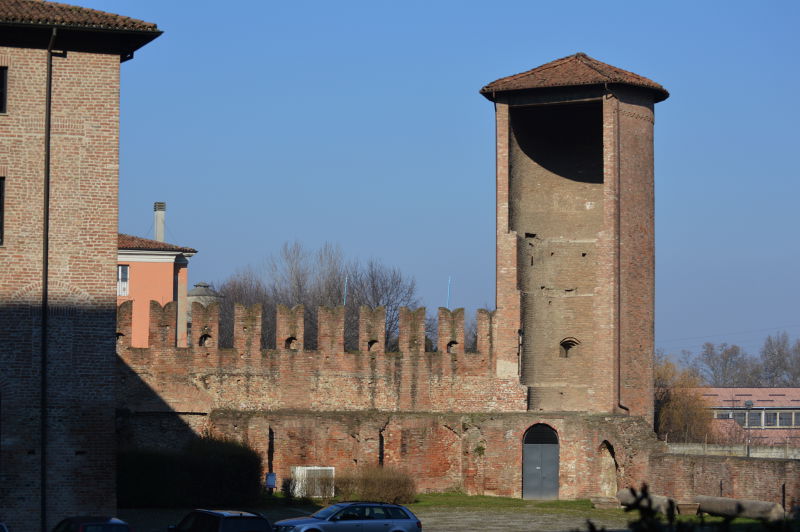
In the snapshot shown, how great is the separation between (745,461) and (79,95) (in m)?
16.8

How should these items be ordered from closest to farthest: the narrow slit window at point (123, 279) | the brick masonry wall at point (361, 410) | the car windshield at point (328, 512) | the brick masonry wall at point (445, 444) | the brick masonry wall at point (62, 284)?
1. the brick masonry wall at point (62, 284)
2. the car windshield at point (328, 512)
3. the brick masonry wall at point (361, 410)
4. the brick masonry wall at point (445, 444)
5. the narrow slit window at point (123, 279)

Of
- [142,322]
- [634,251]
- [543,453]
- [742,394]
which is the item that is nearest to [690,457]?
[543,453]

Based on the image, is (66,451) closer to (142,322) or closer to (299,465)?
(299,465)

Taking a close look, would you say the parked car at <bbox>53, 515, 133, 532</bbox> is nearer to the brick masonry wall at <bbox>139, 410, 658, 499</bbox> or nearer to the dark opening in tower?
the brick masonry wall at <bbox>139, 410, 658, 499</bbox>

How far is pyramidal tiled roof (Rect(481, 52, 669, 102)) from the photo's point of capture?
3366cm

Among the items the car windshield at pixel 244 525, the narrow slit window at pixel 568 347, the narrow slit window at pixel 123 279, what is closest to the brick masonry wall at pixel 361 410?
the narrow slit window at pixel 568 347

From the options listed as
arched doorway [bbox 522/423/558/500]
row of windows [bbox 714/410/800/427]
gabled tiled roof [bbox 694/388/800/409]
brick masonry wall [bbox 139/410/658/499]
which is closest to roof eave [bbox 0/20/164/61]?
brick masonry wall [bbox 139/410/658/499]

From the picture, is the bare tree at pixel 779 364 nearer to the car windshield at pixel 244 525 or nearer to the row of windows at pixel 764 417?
the row of windows at pixel 764 417

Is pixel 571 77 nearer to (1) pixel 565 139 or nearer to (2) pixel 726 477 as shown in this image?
(1) pixel 565 139

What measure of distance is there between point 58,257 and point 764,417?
56.0 metres

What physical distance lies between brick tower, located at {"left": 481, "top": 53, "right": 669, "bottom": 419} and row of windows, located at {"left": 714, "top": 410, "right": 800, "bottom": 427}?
3708cm

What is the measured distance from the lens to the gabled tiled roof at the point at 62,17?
816 inches

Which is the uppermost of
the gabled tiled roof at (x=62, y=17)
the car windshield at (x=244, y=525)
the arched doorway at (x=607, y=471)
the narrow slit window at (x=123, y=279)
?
the gabled tiled roof at (x=62, y=17)

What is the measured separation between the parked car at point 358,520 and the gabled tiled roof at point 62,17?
827 centimetres
